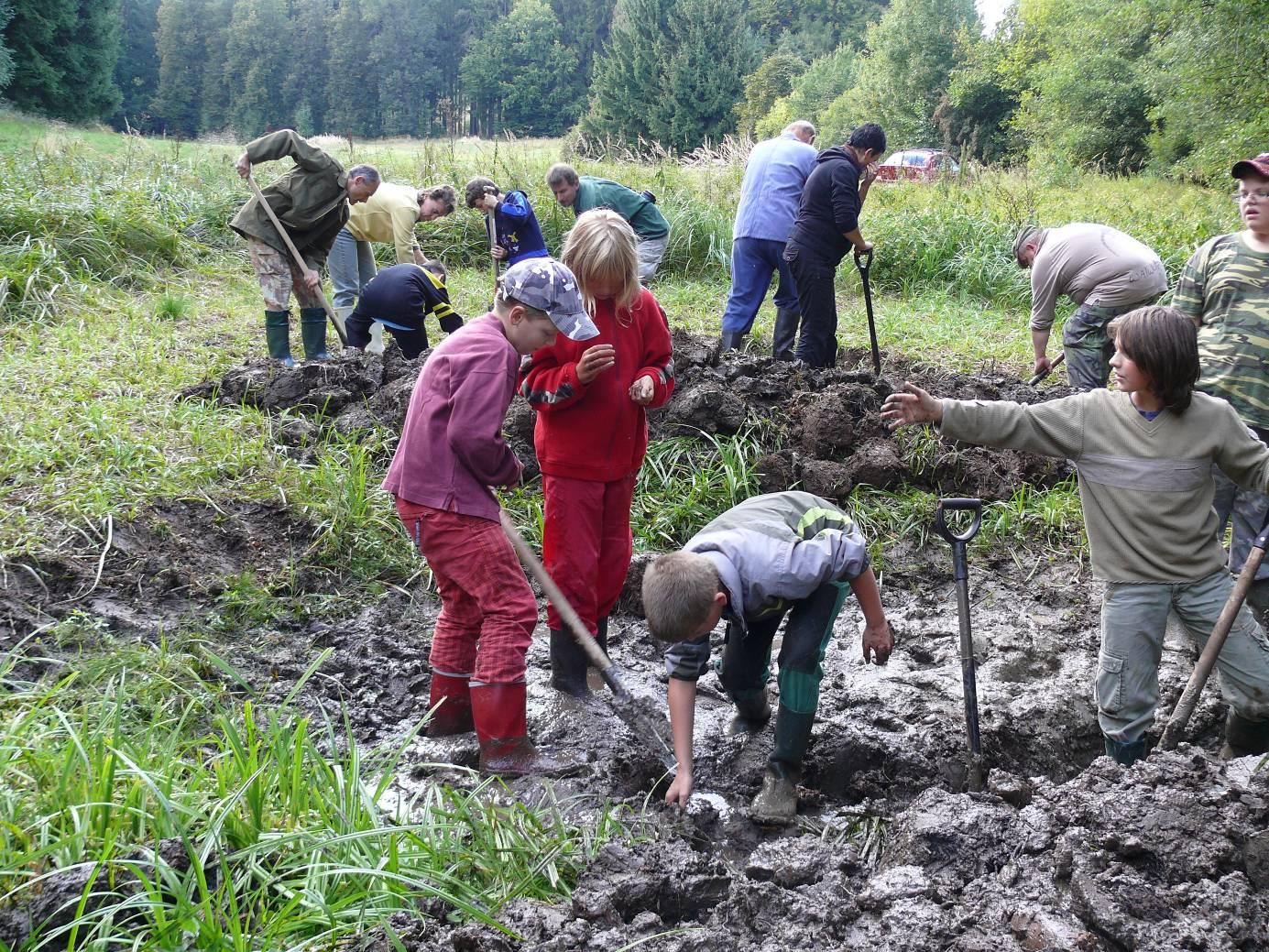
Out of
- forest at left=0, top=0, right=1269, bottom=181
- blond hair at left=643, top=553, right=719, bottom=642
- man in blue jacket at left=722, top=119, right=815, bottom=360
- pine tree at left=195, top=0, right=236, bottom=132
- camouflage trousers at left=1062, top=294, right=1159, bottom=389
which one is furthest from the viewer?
pine tree at left=195, top=0, right=236, bottom=132

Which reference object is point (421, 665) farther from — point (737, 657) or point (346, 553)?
point (737, 657)

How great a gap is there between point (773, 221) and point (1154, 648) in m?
5.52

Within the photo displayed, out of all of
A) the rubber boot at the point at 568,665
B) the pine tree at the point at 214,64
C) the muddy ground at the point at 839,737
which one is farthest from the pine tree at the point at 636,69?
the rubber boot at the point at 568,665

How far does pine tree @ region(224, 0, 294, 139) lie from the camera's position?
60375 millimetres

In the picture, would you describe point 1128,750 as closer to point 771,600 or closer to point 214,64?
point 771,600

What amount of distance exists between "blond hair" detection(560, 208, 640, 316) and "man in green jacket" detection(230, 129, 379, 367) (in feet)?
14.7

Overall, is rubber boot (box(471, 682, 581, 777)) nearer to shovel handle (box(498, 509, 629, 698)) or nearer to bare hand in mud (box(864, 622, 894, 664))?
shovel handle (box(498, 509, 629, 698))

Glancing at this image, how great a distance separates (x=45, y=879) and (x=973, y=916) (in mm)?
2136

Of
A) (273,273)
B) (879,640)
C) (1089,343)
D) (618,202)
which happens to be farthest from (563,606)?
(618,202)

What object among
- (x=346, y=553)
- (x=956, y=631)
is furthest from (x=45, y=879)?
(x=956, y=631)

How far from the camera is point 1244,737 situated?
135 inches

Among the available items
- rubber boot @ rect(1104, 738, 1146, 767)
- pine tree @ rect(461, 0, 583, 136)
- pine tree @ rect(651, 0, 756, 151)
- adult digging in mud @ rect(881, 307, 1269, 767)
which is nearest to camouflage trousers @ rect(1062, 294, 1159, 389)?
adult digging in mud @ rect(881, 307, 1269, 767)

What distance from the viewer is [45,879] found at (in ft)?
7.30

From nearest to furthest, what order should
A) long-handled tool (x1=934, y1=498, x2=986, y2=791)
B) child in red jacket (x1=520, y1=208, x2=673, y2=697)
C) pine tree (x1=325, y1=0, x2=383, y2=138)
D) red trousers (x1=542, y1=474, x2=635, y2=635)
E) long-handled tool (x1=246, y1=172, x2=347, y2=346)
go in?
1. long-handled tool (x1=934, y1=498, x2=986, y2=791)
2. child in red jacket (x1=520, y1=208, x2=673, y2=697)
3. red trousers (x1=542, y1=474, x2=635, y2=635)
4. long-handled tool (x1=246, y1=172, x2=347, y2=346)
5. pine tree (x1=325, y1=0, x2=383, y2=138)
